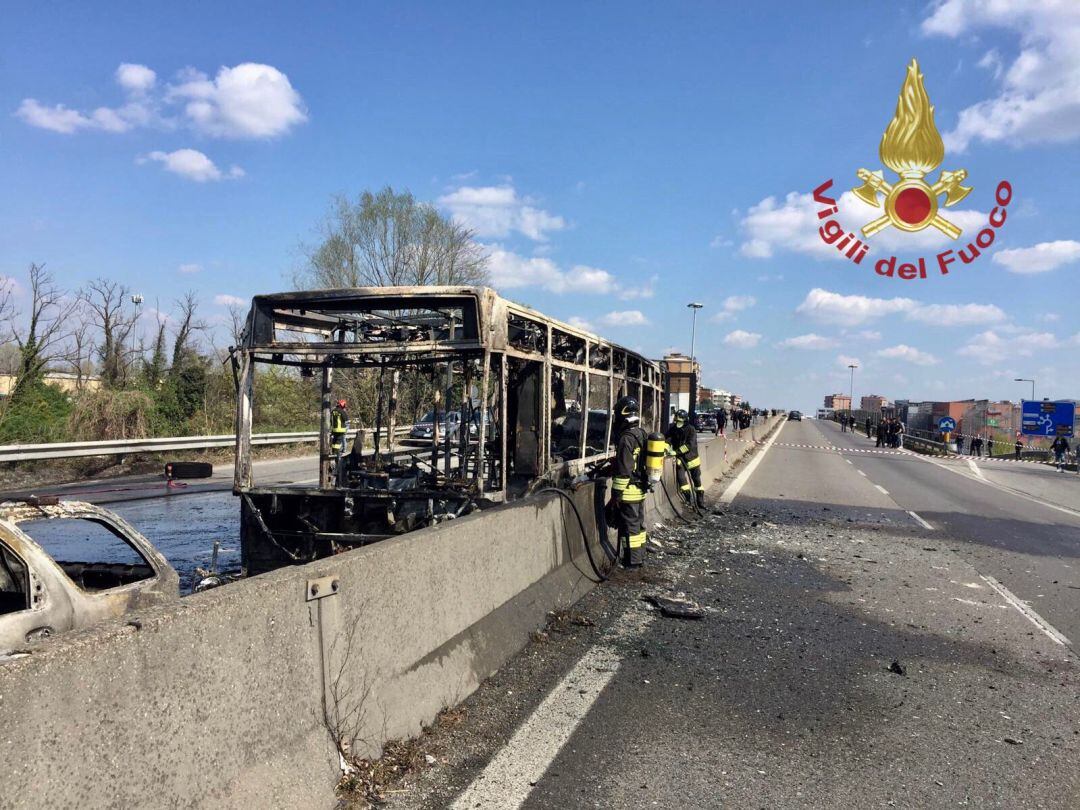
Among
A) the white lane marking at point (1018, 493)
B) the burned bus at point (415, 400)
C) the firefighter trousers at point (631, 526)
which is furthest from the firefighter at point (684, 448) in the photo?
the white lane marking at point (1018, 493)

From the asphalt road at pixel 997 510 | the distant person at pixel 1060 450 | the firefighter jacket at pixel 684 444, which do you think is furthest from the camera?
the distant person at pixel 1060 450

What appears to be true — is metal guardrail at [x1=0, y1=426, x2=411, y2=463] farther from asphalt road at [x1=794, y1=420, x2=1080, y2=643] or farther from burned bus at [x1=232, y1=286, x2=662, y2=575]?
asphalt road at [x1=794, y1=420, x2=1080, y2=643]

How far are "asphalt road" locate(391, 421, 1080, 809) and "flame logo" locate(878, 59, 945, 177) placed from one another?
9654mm

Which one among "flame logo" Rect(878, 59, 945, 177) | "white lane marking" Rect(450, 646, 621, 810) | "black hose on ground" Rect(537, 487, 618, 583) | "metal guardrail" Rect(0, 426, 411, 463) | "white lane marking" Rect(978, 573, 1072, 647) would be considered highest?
"flame logo" Rect(878, 59, 945, 177)

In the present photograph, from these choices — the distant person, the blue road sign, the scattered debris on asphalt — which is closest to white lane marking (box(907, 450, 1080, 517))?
the distant person

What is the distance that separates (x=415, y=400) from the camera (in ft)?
30.1

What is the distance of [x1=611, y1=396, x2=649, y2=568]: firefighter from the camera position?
799 cm

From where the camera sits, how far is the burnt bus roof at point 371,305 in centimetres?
679

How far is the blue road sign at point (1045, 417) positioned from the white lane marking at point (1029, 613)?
3905 centimetres

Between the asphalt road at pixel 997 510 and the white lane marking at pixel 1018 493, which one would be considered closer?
the asphalt road at pixel 997 510

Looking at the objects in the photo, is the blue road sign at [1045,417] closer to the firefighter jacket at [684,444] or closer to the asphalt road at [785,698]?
the firefighter jacket at [684,444]

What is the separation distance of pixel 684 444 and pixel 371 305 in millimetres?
6604

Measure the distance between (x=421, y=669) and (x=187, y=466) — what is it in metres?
13.7

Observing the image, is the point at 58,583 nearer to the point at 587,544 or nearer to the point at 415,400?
the point at 587,544
